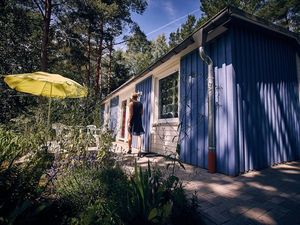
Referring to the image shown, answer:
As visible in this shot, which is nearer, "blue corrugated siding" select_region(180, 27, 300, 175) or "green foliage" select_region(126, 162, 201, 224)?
"green foliage" select_region(126, 162, 201, 224)

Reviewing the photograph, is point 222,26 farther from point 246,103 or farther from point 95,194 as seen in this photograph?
point 95,194

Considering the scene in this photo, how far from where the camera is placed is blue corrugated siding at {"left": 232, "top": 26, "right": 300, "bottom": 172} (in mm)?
3524

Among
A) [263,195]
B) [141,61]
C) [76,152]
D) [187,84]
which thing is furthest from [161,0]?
[141,61]

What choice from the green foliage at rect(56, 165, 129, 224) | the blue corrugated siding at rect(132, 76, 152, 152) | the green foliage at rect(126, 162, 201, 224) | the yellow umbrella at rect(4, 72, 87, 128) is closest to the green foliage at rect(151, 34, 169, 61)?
the blue corrugated siding at rect(132, 76, 152, 152)

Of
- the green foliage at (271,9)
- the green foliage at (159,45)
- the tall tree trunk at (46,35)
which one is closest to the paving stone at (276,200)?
the tall tree trunk at (46,35)

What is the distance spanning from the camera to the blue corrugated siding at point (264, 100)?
3.52 meters

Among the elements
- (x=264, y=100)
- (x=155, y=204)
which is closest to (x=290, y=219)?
(x=155, y=204)

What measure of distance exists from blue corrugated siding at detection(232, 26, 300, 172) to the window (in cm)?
212

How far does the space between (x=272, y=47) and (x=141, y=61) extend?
25.9 metres

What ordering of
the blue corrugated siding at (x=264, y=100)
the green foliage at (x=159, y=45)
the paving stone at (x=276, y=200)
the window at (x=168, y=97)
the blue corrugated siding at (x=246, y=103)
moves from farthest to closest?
the green foliage at (x=159, y=45)
the window at (x=168, y=97)
the blue corrugated siding at (x=264, y=100)
the blue corrugated siding at (x=246, y=103)
the paving stone at (x=276, y=200)

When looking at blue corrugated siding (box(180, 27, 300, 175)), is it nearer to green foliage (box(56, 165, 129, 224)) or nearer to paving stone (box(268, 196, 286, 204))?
paving stone (box(268, 196, 286, 204))

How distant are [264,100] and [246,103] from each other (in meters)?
0.63

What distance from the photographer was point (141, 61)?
95.9 feet

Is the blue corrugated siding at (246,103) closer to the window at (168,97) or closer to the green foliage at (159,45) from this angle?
the window at (168,97)
